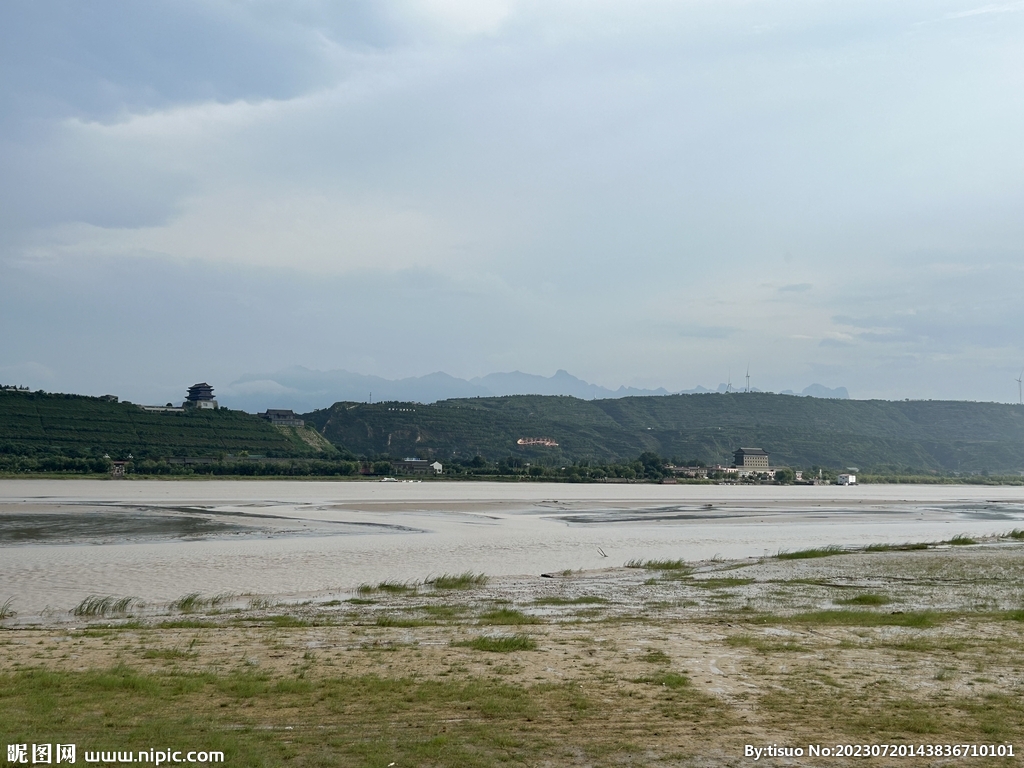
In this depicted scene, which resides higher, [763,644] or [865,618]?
[763,644]

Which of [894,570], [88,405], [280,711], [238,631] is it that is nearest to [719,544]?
[894,570]

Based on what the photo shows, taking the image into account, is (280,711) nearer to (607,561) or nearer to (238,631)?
(238,631)

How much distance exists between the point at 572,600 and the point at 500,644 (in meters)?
7.83

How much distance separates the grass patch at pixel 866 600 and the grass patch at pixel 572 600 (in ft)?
20.6

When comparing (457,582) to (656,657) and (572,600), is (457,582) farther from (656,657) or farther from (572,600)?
(656,657)

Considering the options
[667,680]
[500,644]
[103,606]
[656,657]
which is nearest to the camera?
[667,680]

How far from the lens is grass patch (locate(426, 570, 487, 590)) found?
2647cm

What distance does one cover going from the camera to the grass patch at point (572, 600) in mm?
22531

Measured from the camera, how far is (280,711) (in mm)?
11016

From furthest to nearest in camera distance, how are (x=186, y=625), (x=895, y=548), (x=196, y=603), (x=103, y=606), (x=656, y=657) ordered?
(x=895, y=548)
(x=196, y=603)
(x=103, y=606)
(x=186, y=625)
(x=656, y=657)

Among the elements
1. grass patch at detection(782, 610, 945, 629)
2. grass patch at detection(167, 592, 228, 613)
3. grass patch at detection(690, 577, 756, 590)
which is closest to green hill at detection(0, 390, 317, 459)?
Answer: grass patch at detection(167, 592, 228, 613)

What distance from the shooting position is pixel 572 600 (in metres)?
23.1

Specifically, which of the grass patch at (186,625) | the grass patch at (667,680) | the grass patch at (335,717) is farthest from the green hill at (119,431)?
the grass patch at (667,680)

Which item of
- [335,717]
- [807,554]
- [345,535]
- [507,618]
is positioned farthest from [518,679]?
[345,535]
